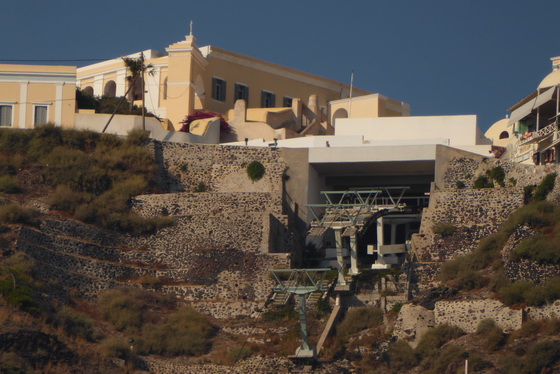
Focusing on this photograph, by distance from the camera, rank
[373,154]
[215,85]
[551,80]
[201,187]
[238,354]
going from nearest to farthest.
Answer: [238,354] → [373,154] → [551,80] → [201,187] → [215,85]

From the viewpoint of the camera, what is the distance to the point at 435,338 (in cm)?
4712

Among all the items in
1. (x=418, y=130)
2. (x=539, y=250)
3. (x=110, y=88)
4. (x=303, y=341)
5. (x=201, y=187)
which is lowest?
(x=303, y=341)

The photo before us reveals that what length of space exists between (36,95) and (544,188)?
23.6 meters

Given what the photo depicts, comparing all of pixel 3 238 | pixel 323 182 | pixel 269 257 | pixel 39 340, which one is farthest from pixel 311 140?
pixel 39 340

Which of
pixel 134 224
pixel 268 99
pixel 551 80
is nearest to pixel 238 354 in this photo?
pixel 134 224

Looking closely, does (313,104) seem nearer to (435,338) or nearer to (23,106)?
(23,106)

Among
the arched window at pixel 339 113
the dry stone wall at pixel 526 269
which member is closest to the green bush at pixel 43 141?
the arched window at pixel 339 113

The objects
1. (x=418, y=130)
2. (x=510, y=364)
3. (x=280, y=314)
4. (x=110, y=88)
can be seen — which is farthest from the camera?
(x=110, y=88)

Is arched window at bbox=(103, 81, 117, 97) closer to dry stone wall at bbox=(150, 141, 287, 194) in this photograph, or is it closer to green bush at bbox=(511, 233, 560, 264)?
dry stone wall at bbox=(150, 141, 287, 194)

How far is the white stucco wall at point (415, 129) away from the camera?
6362 cm

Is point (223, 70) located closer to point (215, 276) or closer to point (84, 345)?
point (215, 276)

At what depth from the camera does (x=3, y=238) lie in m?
50.4

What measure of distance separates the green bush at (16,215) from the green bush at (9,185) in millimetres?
2912

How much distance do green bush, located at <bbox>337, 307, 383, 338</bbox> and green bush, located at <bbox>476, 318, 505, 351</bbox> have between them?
405 cm
